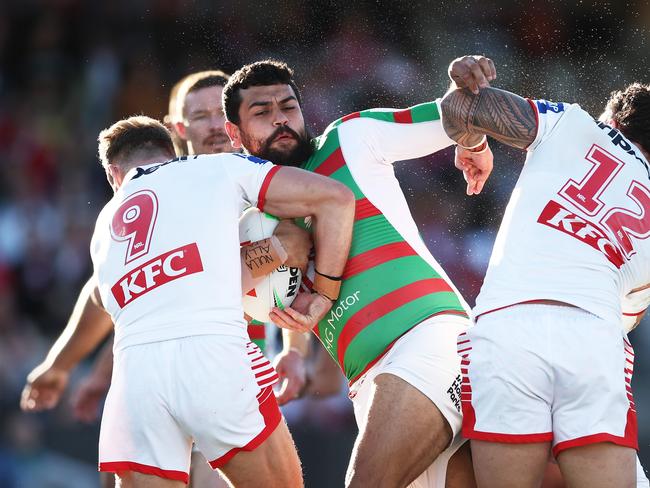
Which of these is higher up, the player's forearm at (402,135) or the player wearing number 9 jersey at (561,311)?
the player's forearm at (402,135)

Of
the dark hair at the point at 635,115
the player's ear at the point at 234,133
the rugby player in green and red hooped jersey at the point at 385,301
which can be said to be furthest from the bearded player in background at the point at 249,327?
the dark hair at the point at 635,115

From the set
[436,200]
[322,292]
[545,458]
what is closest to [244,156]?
[322,292]

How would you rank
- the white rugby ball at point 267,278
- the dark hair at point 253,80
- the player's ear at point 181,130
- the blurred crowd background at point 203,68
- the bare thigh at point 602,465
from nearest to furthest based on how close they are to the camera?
the bare thigh at point 602,465, the white rugby ball at point 267,278, the dark hair at point 253,80, the player's ear at point 181,130, the blurred crowd background at point 203,68

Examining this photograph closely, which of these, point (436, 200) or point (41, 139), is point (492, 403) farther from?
point (41, 139)

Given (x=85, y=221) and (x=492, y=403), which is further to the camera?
(x=85, y=221)

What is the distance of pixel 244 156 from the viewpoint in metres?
4.55

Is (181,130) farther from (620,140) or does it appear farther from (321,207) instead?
(620,140)

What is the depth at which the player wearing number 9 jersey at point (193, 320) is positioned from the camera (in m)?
4.18

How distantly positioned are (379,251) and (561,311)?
1.00m

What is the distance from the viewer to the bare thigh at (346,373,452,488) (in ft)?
13.8

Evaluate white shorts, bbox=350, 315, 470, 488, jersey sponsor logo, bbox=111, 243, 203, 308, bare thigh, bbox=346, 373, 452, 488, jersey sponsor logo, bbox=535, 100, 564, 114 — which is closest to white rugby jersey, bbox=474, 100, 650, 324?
jersey sponsor logo, bbox=535, 100, 564, 114

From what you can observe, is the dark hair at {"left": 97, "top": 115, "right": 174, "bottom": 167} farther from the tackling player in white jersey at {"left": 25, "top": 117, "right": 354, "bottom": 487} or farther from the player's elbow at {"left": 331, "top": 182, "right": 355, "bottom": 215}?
the player's elbow at {"left": 331, "top": 182, "right": 355, "bottom": 215}

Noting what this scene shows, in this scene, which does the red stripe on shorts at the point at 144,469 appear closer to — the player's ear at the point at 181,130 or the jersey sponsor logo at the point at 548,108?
the jersey sponsor logo at the point at 548,108

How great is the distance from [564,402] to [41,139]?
905cm
